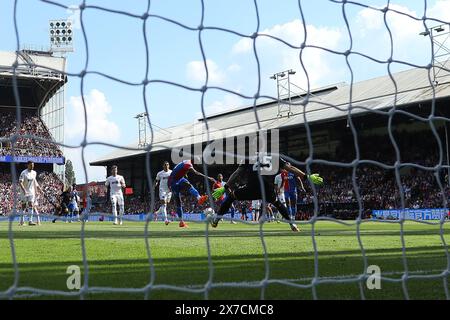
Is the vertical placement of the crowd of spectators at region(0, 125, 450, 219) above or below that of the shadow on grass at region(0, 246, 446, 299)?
above

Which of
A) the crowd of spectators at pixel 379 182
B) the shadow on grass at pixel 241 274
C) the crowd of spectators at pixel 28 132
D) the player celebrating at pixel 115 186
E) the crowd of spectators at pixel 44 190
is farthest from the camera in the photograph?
the crowd of spectators at pixel 28 132

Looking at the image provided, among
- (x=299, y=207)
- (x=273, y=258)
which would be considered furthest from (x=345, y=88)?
(x=273, y=258)

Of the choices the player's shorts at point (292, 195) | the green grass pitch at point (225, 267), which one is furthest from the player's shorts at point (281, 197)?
the green grass pitch at point (225, 267)

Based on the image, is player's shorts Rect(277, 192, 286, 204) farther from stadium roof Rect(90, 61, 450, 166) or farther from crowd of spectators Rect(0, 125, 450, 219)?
crowd of spectators Rect(0, 125, 450, 219)

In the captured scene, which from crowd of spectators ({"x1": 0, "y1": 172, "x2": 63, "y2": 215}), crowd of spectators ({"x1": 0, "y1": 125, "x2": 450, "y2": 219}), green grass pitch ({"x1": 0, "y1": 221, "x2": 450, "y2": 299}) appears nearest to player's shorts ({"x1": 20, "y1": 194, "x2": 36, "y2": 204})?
green grass pitch ({"x1": 0, "y1": 221, "x2": 450, "y2": 299})

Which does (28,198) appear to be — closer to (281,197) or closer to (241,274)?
(281,197)

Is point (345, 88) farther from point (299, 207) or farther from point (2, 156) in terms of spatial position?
point (2, 156)

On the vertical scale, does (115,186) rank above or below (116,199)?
above

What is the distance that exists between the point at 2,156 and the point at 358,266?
3807cm

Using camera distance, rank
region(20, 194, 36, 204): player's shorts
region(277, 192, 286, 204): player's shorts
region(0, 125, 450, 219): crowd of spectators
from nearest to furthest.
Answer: region(20, 194, 36, 204): player's shorts → region(277, 192, 286, 204): player's shorts → region(0, 125, 450, 219): crowd of spectators

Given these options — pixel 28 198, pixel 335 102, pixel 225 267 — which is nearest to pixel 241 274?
pixel 225 267

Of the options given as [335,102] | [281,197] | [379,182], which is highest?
[335,102]

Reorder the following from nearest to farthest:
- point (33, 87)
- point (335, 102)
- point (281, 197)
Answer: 1. point (281, 197)
2. point (335, 102)
3. point (33, 87)

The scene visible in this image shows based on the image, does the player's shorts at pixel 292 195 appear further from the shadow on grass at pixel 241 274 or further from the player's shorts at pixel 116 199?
the shadow on grass at pixel 241 274
